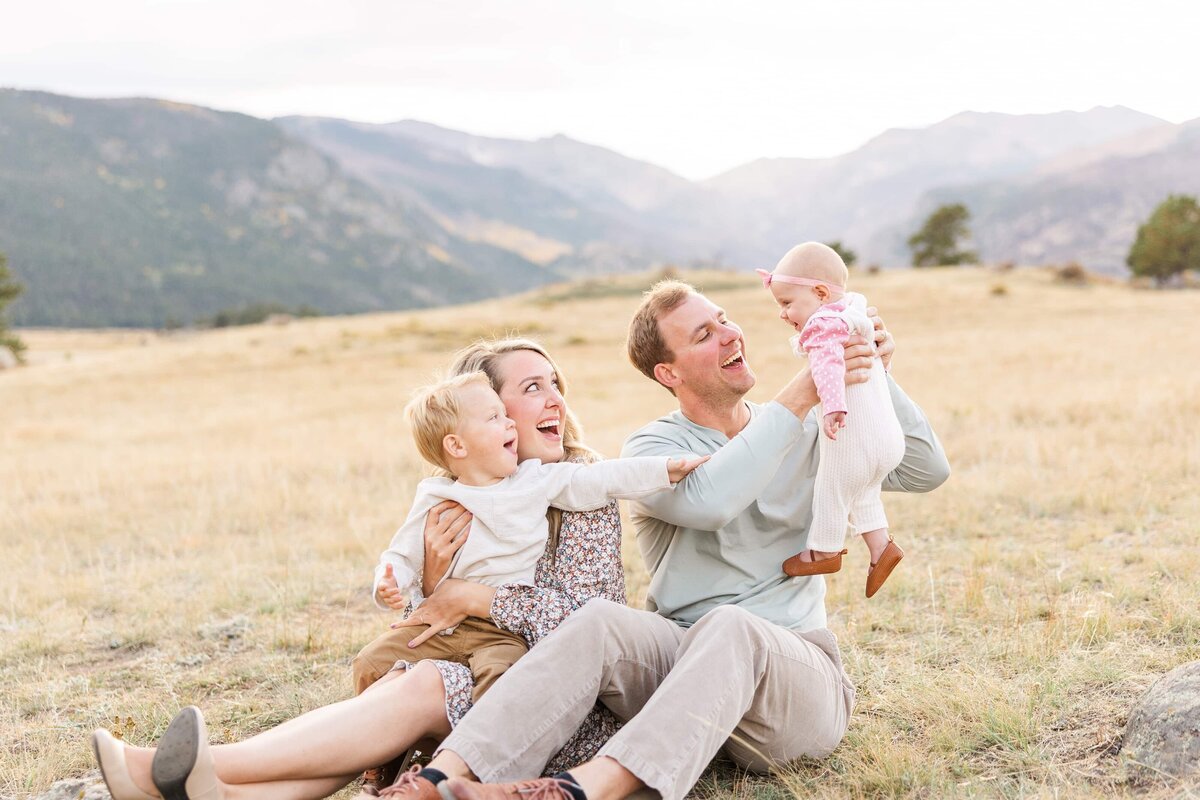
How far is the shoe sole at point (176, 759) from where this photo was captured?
9.57 feet

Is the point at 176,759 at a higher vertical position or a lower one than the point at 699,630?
lower

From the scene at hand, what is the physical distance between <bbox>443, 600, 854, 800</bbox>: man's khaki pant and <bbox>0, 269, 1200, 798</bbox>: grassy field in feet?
0.91

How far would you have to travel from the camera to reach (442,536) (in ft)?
12.1

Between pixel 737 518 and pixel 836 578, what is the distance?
3001 mm

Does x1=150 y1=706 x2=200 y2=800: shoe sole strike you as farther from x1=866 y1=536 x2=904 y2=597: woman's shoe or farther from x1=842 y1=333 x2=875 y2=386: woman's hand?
x1=842 y1=333 x2=875 y2=386: woman's hand

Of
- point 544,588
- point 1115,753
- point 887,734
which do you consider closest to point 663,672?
point 544,588

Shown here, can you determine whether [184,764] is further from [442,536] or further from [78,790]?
[78,790]

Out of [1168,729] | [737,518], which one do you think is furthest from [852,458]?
[1168,729]

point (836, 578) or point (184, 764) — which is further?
point (836, 578)

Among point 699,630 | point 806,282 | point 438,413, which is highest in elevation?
point 806,282

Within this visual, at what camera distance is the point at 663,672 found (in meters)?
3.49

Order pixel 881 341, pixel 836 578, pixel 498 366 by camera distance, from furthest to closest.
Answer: pixel 836 578
pixel 881 341
pixel 498 366

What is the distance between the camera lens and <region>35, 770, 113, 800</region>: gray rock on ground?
12.3 ft

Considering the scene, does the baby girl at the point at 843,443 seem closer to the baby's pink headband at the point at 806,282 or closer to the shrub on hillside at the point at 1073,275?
the baby's pink headband at the point at 806,282
